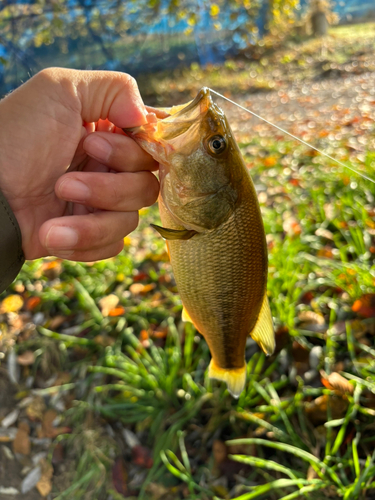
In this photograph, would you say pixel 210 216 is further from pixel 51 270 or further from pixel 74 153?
pixel 51 270

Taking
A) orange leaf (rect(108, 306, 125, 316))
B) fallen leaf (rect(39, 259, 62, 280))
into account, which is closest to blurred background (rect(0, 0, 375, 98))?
fallen leaf (rect(39, 259, 62, 280))

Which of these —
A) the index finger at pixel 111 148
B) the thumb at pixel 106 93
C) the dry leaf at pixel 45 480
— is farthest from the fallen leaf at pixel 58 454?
the thumb at pixel 106 93

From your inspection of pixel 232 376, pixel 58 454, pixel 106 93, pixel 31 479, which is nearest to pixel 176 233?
pixel 106 93

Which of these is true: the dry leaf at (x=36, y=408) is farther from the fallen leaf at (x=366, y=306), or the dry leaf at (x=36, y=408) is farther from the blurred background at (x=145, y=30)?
the blurred background at (x=145, y=30)

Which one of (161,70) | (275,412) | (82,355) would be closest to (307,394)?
(275,412)

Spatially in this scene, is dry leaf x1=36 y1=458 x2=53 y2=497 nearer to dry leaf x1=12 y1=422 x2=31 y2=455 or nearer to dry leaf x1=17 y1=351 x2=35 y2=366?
dry leaf x1=12 y1=422 x2=31 y2=455
